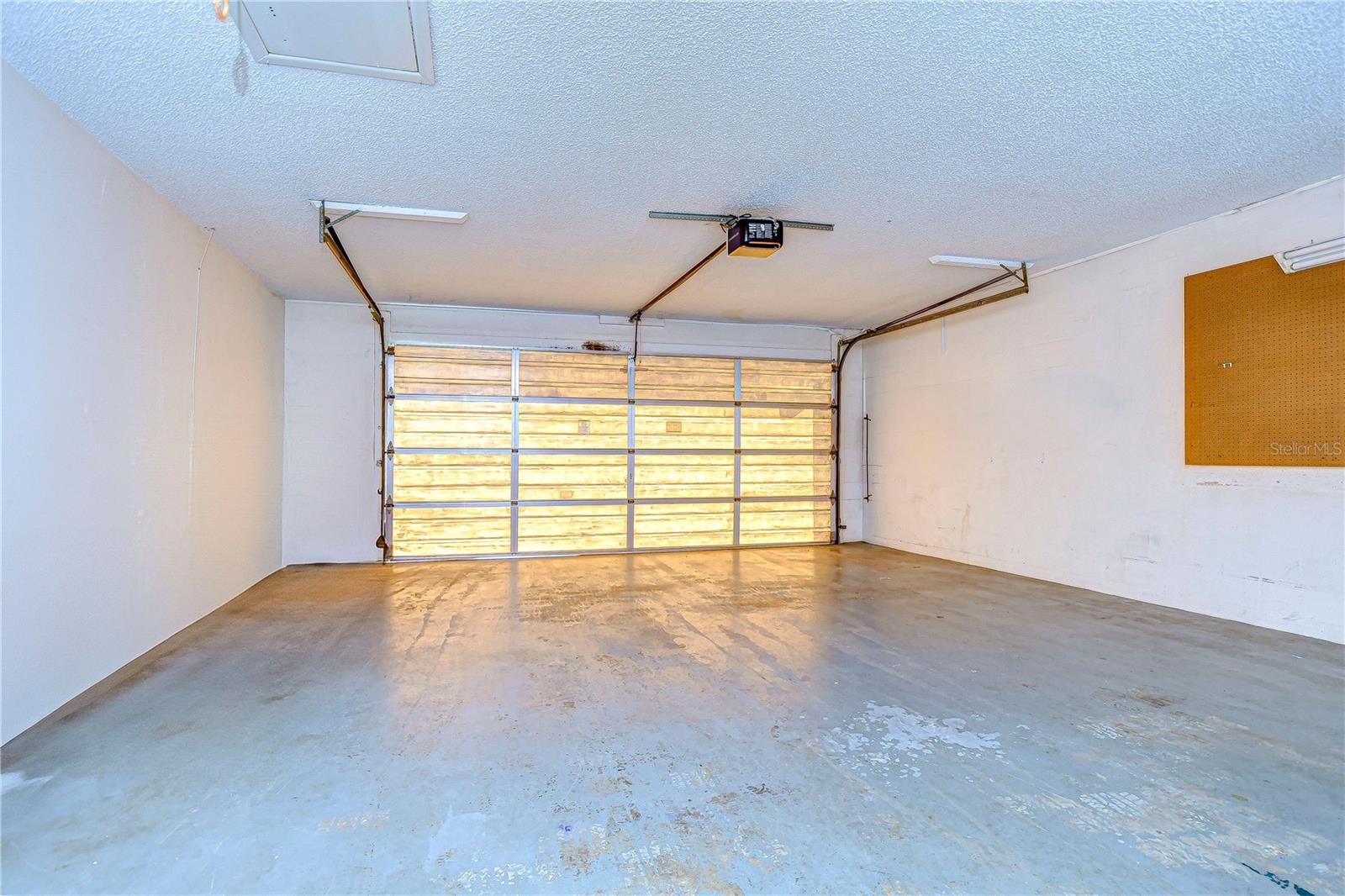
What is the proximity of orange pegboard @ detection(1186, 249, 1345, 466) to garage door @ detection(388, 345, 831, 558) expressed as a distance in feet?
12.1

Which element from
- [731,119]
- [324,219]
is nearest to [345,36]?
[731,119]

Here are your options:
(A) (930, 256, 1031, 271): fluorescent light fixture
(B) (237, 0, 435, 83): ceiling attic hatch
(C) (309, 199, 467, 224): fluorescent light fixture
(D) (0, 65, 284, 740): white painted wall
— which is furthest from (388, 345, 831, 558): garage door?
(B) (237, 0, 435, 83): ceiling attic hatch

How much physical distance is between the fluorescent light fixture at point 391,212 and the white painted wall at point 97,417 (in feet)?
2.83

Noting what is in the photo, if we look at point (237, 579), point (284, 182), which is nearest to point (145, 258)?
point (284, 182)

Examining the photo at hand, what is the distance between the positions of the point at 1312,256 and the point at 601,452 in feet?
17.5

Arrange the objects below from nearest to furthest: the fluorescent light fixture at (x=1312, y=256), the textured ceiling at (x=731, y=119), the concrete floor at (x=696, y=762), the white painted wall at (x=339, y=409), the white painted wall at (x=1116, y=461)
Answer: the concrete floor at (x=696, y=762)
the textured ceiling at (x=731, y=119)
the fluorescent light fixture at (x=1312, y=256)
the white painted wall at (x=1116, y=461)
the white painted wall at (x=339, y=409)

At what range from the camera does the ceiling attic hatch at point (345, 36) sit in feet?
6.51

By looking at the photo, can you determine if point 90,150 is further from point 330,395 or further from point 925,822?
point 925,822

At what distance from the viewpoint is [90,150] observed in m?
2.77

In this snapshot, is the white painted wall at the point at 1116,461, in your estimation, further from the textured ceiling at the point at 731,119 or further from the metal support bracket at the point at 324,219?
the metal support bracket at the point at 324,219

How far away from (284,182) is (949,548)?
19.8 ft

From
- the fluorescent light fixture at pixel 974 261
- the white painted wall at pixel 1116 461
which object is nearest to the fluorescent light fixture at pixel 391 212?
the fluorescent light fixture at pixel 974 261

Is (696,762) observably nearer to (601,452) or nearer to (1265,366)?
(1265,366)

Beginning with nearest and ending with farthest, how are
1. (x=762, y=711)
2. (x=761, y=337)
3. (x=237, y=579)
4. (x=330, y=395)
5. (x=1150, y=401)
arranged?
1. (x=762, y=711)
2. (x=1150, y=401)
3. (x=237, y=579)
4. (x=330, y=395)
5. (x=761, y=337)
